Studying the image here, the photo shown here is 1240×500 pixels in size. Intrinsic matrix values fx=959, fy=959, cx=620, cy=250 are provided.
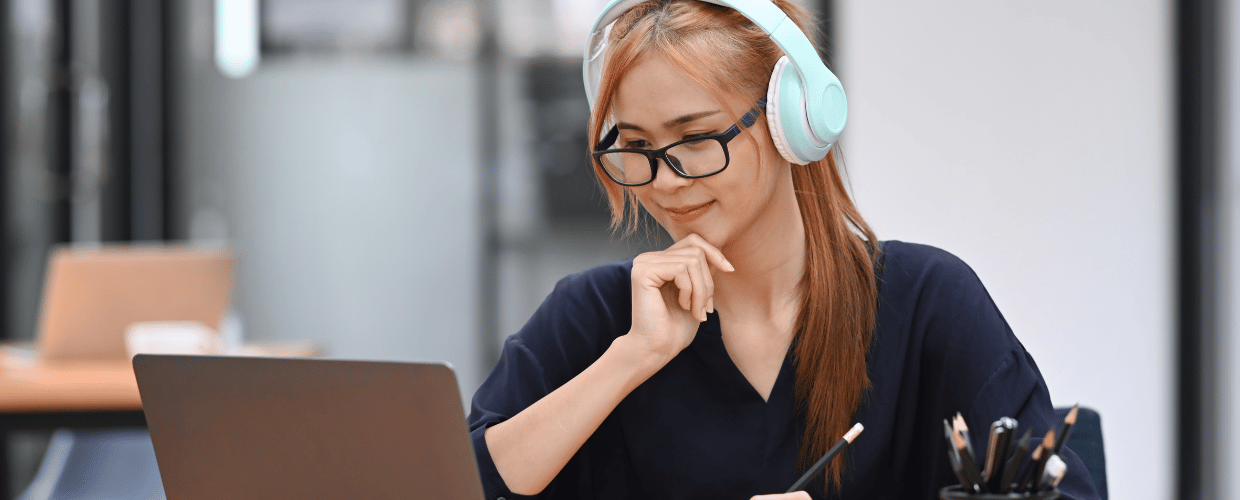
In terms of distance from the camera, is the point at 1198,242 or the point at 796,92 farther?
the point at 1198,242

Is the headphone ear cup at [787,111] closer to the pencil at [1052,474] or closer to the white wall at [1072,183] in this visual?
the pencil at [1052,474]

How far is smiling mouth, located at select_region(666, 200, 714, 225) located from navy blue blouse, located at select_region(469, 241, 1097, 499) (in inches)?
5.5

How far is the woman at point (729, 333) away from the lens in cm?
89

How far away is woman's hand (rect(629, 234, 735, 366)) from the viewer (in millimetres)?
903

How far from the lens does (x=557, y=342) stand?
1.05 meters

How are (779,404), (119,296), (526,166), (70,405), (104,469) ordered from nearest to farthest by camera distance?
(779,404) < (70,405) < (119,296) < (104,469) < (526,166)

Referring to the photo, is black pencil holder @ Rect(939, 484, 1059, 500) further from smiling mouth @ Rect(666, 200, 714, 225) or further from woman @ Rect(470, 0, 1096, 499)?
smiling mouth @ Rect(666, 200, 714, 225)

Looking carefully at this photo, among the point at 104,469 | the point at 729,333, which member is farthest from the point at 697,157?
the point at 104,469

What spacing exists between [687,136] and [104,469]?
6.75 ft

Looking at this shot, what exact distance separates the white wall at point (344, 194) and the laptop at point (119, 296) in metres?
1.55

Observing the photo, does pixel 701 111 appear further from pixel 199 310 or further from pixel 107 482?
pixel 107 482

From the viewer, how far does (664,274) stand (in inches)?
35.7

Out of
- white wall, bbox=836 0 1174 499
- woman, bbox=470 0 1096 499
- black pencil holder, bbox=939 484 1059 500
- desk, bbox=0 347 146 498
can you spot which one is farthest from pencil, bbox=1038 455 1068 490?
white wall, bbox=836 0 1174 499

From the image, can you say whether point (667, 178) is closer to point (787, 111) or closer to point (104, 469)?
point (787, 111)
